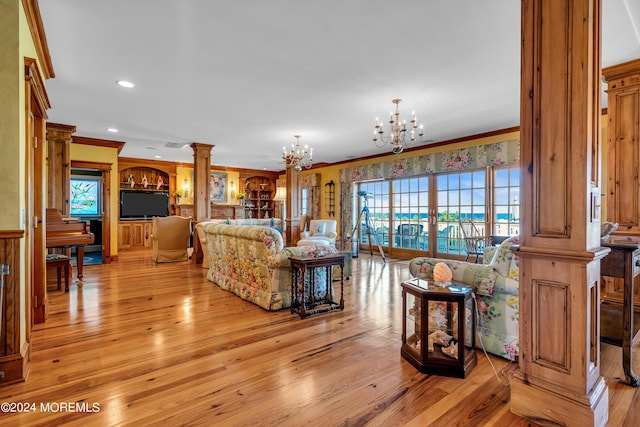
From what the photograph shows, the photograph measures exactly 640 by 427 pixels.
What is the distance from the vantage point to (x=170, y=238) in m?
6.53

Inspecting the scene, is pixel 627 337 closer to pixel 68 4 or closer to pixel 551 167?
pixel 551 167

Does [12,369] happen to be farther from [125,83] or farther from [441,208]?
[441,208]

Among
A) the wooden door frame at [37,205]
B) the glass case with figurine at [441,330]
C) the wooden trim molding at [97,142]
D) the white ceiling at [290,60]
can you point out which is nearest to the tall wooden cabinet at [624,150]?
the white ceiling at [290,60]

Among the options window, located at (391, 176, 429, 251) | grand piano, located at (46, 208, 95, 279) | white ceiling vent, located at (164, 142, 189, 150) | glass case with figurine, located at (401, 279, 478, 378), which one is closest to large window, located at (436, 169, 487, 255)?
window, located at (391, 176, 429, 251)

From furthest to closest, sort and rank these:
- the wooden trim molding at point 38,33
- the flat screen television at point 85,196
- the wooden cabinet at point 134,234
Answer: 1. the wooden cabinet at point 134,234
2. the flat screen television at point 85,196
3. the wooden trim molding at point 38,33

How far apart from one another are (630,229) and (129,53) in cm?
499

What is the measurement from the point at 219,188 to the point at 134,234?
2.70 meters

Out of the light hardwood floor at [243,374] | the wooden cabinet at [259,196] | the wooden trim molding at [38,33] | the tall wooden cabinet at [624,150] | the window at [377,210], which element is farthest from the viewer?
the wooden cabinet at [259,196]

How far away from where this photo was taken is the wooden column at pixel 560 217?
148 cm

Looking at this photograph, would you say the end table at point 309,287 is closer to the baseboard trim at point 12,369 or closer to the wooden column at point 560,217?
the wooden column at point 560,217

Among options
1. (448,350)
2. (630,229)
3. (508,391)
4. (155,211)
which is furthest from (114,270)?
(630,229)

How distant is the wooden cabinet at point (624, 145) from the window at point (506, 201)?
7.86 ft

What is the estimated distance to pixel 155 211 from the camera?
905cm

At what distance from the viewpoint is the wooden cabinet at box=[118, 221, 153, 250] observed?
848 cm
